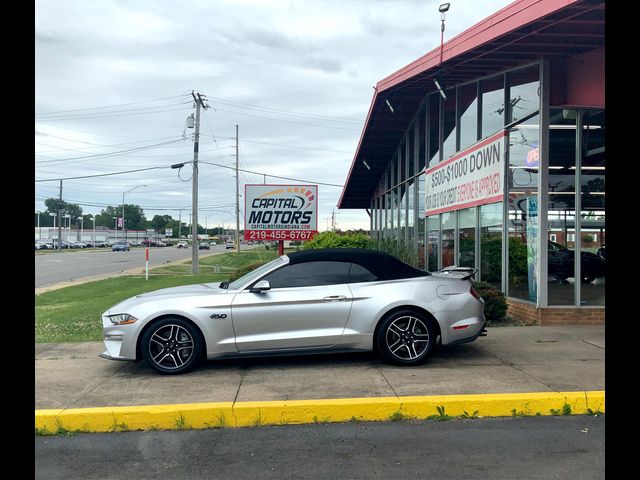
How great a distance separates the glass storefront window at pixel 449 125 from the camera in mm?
13664

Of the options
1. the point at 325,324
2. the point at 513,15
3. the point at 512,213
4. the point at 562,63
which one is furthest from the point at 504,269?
the point at 325,324

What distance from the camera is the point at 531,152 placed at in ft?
32.8

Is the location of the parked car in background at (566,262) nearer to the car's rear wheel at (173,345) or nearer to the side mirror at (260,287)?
the side mirror at (260,287)

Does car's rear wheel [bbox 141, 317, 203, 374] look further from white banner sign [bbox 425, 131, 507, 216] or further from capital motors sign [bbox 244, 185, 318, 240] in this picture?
capital motors sign [bbox 244, 185, 318, 240]

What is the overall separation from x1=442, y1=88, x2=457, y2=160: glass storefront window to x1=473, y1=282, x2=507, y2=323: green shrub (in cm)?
471

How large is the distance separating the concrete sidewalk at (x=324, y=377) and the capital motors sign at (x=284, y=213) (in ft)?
26.7

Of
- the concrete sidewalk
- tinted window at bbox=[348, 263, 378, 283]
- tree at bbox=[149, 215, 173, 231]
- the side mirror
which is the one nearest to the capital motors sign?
the concrete sidewalk

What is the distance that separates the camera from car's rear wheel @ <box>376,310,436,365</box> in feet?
21.8

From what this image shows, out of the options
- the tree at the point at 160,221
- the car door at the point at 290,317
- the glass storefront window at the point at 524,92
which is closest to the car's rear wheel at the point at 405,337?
the car door at the point at 290,317

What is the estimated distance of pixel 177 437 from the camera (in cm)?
489

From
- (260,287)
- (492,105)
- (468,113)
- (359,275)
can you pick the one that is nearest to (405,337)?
(359,275)

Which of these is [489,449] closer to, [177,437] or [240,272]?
[177,437]
